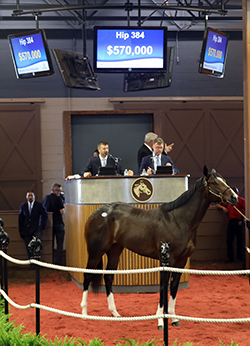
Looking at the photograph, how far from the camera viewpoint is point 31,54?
810 centimetres

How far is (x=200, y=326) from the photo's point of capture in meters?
4.54

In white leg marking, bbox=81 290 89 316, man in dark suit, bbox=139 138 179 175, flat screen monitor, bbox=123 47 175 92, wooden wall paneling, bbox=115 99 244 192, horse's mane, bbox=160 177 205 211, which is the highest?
flat screen monitor, bbox=123 47 175 92

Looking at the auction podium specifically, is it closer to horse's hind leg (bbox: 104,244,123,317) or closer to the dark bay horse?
the dark bay horse

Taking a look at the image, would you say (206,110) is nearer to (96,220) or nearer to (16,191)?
(16,191)

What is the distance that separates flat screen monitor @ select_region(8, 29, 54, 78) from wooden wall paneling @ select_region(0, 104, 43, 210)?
3657mm

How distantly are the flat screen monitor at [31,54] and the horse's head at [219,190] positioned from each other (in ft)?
14.4

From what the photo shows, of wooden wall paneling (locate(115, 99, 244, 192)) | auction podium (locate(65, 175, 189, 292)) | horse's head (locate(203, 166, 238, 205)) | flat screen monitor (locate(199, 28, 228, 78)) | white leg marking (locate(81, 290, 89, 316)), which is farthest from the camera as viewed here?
wooden wall paneling (locate(115, 99, 244, 192))

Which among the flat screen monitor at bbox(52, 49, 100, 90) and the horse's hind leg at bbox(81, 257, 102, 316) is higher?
the flat screen monitor at bbox(52, 49, 100, 90)

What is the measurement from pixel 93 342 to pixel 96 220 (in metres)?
1.68

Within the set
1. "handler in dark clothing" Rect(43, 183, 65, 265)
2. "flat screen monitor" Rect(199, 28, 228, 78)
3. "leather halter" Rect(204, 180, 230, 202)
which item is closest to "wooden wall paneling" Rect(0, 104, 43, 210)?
"handler in dark clothing" Rect(43, 183, 65, 265)

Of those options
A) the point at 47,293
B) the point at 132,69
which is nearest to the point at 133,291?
the point at 47,293

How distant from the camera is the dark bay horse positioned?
4656 millimetres

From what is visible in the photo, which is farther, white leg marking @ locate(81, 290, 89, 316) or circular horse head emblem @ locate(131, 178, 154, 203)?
circular horse head emblem @ locate(131, 178, 154, 203)

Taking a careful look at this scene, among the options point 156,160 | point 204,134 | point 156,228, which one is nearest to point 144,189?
point 156,160
